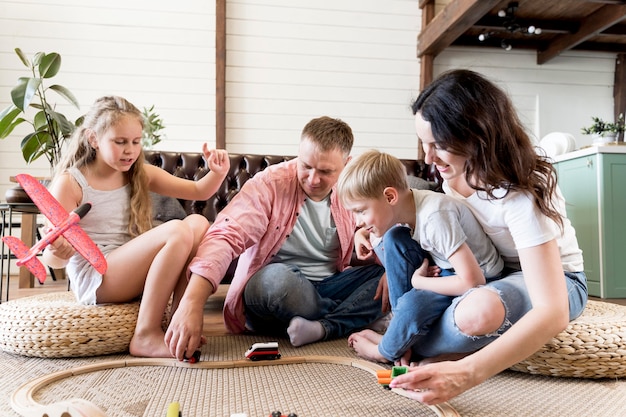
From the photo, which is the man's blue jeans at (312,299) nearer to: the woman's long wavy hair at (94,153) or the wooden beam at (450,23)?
the woman's long wavy hair at (94,153)

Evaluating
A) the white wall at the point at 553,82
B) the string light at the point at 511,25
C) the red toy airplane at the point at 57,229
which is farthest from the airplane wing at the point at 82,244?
the white wall at the point at 553,82

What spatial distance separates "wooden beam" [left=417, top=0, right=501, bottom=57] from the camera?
144 inches

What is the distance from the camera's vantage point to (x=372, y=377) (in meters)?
1.26

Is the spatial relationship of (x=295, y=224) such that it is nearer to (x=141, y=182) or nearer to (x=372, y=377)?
A: (x=141, y=182)

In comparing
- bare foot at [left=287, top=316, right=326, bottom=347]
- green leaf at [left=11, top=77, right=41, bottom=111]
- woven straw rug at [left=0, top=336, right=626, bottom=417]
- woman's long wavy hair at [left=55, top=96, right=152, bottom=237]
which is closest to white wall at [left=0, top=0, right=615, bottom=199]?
Result: green leaf at [left=11, top=77, right=41, bottom=111]

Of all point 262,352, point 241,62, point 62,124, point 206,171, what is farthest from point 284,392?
point 241,62

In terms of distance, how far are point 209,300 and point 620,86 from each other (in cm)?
448

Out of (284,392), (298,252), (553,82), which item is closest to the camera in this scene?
(284,392)

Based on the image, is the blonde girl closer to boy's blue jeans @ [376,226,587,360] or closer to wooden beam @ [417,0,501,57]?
boy's blue jeans @ [376,226,587,360]

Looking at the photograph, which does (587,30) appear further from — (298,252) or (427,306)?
(427,306)

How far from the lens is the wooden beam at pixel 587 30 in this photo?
4145 millimetres

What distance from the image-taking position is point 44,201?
1.23 meters

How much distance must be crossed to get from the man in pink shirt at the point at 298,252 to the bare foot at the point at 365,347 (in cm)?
16

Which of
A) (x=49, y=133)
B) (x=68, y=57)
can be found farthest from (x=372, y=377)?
(x=68, y=57)
